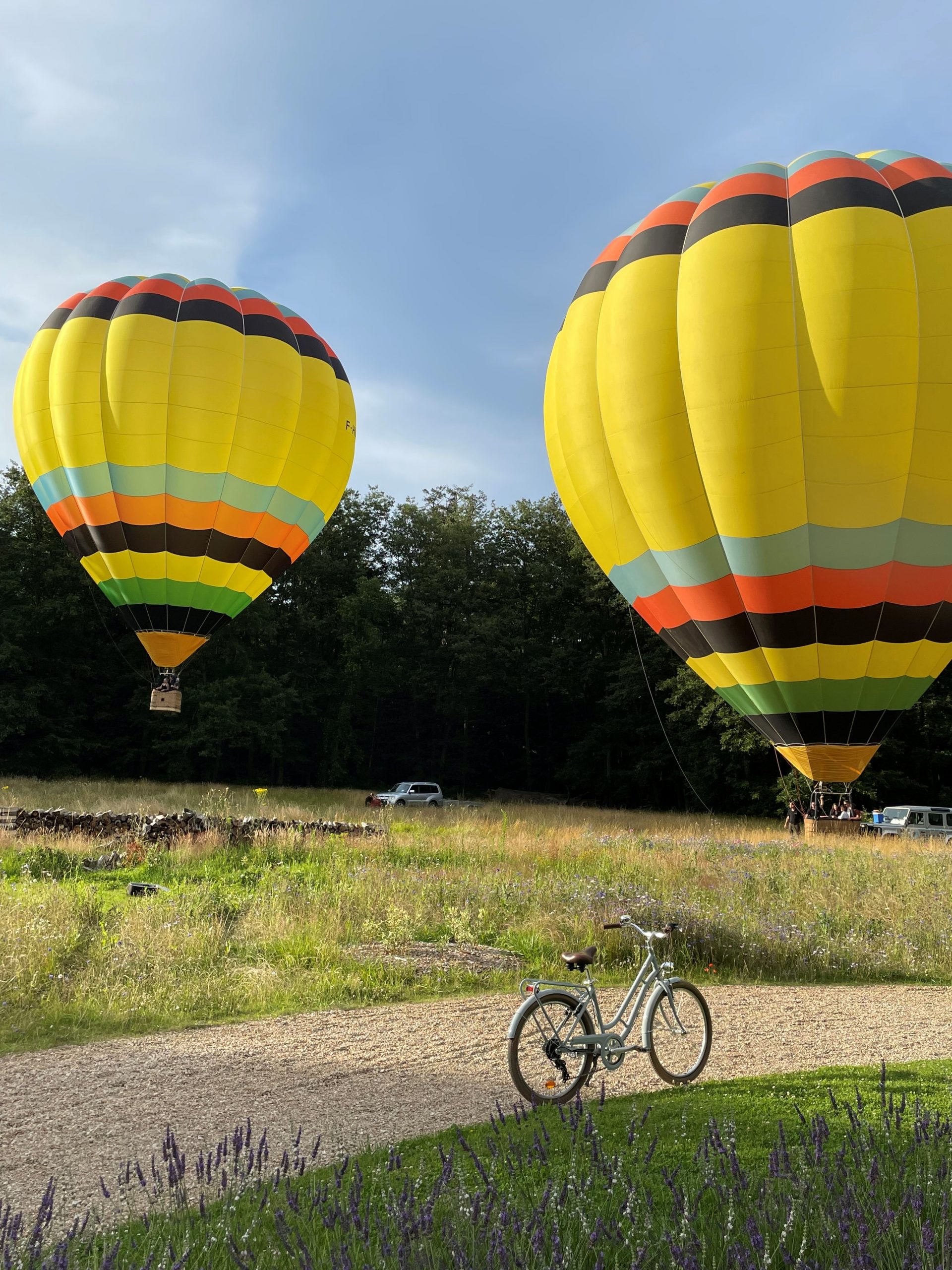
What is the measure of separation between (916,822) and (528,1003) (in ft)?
82.2

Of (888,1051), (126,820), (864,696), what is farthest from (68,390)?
(888,1051)

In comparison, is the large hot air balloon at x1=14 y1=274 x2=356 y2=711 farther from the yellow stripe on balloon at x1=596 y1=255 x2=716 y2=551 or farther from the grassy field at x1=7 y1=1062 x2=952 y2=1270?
the grassy field at x1=7 y1=1062 x2=952 y2=1270

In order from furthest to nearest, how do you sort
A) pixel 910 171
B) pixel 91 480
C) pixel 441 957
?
pixel 91 480, pixel 910 171, pixel 441 957

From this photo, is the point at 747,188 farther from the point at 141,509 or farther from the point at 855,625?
the point at 141,509

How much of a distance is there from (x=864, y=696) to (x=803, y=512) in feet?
7.28

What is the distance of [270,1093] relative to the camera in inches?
207

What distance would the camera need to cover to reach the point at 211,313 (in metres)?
16.5

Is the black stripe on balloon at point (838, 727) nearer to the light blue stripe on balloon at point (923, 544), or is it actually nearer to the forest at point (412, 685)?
the light blue stripe on balloon at point (923, 544)

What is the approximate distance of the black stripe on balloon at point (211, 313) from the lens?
643 inches

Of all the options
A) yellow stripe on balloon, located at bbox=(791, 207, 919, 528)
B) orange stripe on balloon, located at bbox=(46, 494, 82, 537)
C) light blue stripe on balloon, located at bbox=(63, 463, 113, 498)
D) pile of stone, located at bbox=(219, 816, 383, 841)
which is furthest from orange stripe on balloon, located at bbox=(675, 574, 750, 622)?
orange stripe on balloon, located at bbox=(46, 494, 82, 537)

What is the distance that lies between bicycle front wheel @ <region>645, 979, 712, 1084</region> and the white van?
69.0 ft

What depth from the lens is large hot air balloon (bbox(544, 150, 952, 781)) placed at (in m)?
9.30

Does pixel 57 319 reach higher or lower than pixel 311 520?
higher

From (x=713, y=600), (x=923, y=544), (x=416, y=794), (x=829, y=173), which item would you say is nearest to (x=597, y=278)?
(x=829, y=173)
